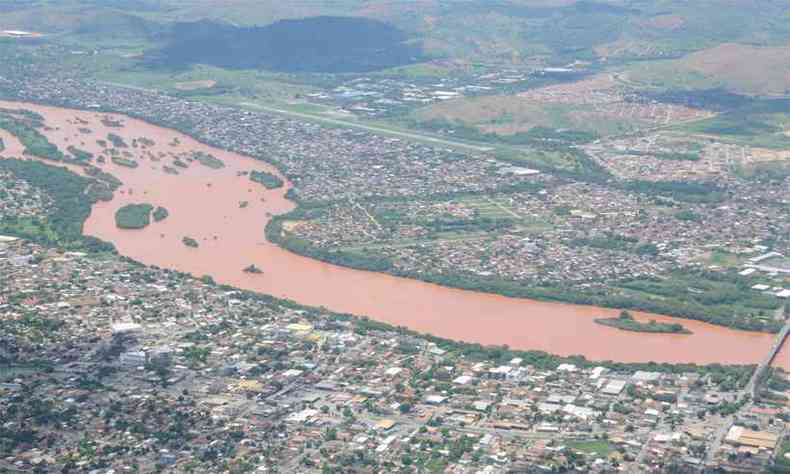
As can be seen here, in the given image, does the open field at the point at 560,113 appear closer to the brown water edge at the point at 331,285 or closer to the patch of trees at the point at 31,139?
the brown water edge at the point at 331,285

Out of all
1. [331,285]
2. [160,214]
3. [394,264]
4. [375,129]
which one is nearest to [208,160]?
[160,214]

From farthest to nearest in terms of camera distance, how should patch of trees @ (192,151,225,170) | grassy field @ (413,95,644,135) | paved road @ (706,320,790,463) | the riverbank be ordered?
grassy field @ (413,95,644,135)
patch of trees @ (192,151,225,170)
the riverbank
paved road @ (706,320,790,463)

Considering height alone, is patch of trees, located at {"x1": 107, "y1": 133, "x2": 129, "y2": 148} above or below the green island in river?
below

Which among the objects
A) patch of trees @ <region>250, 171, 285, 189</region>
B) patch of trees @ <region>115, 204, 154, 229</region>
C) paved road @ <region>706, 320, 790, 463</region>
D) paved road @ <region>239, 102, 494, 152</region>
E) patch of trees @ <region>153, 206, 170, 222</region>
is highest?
paved road @ <region>706, 320, 790, 463</region>

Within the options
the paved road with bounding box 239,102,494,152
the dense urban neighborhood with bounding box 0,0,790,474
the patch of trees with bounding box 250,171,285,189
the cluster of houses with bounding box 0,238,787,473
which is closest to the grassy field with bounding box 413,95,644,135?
the dense urban neighborhood with bounding box 0,0,790,474

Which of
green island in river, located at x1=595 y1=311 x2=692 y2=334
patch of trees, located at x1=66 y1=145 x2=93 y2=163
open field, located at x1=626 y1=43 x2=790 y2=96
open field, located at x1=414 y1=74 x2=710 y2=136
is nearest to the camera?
green island in river, located at x1=595 y1=311 x2=692 y2=334

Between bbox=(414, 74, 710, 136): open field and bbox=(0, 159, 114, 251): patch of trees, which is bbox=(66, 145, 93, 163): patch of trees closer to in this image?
bbox=(0, 159, 114, 251): patch of trees
